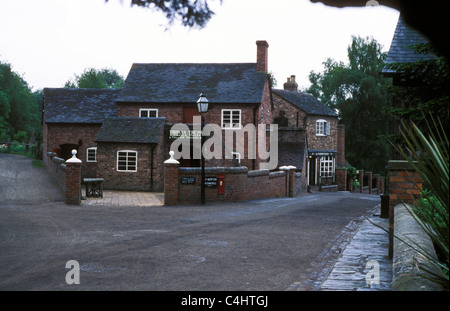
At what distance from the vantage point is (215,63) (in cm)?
3478

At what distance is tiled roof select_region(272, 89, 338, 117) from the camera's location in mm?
42125

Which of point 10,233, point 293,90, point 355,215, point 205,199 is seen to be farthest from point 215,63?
point 10,233

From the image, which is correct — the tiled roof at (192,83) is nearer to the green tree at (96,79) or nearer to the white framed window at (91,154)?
the white framed window at (91,154)

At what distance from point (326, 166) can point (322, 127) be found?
157 inches

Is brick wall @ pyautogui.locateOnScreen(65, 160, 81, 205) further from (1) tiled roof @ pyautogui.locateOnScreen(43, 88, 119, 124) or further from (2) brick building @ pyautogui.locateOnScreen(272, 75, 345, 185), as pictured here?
(2) brick building @ pyautogui.locateOnScreen(272, 75, 345, 185)

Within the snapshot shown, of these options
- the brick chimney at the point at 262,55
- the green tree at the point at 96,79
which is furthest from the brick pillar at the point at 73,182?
the green tree at the point at 96,79

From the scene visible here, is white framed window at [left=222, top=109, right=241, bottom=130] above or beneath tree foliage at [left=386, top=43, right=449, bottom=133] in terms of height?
above

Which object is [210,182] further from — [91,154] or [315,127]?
[315,127]

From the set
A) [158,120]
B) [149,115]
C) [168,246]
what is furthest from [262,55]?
[168,246]

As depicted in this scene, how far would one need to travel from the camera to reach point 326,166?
137 feet

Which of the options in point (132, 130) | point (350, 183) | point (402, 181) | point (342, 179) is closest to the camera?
point (402, 181)

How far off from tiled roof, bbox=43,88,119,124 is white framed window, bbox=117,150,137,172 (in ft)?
21.5

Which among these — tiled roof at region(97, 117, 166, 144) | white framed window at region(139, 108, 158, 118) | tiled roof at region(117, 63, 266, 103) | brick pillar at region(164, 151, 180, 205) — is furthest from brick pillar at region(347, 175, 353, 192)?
brick pillar at region(164, 151, 180, 205)
